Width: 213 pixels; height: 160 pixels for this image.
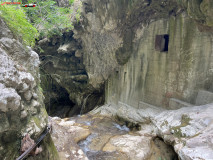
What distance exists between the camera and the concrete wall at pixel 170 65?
6129mm

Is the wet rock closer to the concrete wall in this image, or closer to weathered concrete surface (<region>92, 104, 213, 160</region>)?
weathered concrete surface (<region>92, 104, 213, 160</region>)

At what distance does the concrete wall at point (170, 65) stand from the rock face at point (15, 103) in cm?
591

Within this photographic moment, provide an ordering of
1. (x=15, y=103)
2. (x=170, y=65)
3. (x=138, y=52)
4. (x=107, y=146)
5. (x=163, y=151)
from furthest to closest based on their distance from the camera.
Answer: (x=138, y=52), (x=170, y=65), (x=107, y=146), (x=163, y=151), (x=15, y=103)

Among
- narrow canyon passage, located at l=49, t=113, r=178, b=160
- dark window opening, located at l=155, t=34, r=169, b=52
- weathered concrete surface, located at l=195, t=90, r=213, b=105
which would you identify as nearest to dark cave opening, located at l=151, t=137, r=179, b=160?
narrow canyon passage, located at l=49, t=113, r=178, b=160

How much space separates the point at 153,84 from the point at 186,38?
109 inches

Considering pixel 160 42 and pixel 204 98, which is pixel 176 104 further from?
pixel 160 42

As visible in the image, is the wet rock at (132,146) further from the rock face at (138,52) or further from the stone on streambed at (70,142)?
the rock face at (138,52)

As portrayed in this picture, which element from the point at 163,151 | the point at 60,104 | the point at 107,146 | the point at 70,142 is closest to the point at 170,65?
the point at 163,151

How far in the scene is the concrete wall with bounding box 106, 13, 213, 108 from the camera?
20.1ft

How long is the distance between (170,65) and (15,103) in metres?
6.65

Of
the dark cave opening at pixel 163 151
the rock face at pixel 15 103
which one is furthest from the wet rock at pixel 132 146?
the rock face at pixel 15 103

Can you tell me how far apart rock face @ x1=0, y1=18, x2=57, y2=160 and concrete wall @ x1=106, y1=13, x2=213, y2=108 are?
233 inches

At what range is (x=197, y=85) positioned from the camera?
6301mm

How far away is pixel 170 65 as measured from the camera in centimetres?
717
